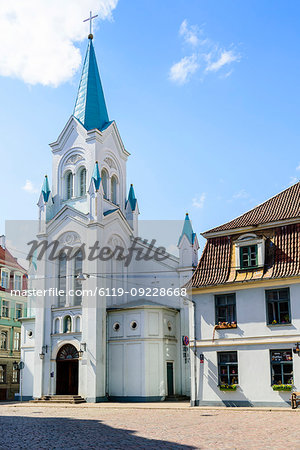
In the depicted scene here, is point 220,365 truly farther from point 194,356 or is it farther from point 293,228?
point 293,228

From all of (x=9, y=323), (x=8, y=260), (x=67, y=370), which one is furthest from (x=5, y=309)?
(x=67, y=370)

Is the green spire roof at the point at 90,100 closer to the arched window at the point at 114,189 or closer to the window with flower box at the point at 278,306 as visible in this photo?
the arched window at the point at 114,189

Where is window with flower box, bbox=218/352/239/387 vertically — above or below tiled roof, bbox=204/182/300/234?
below

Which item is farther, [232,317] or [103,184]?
[103,184]

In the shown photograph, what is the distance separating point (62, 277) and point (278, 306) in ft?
61.1

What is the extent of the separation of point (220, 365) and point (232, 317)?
100 inches

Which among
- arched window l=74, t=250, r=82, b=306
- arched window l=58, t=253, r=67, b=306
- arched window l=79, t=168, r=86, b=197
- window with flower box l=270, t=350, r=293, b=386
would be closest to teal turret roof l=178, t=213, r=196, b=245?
arched window l=74, t=250, r=82, b=306

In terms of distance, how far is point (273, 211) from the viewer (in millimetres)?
27031

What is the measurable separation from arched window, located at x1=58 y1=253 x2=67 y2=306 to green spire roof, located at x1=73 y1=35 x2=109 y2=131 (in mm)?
10829

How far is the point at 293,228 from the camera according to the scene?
25.5 metres

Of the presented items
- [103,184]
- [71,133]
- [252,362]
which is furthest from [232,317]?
[71,133]

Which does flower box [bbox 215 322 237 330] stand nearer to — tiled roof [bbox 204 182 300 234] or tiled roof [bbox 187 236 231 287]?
tiled roof [bbox 187 236 231 287]

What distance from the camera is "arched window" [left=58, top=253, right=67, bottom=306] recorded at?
38469mm

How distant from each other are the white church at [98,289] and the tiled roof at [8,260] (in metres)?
7.50
